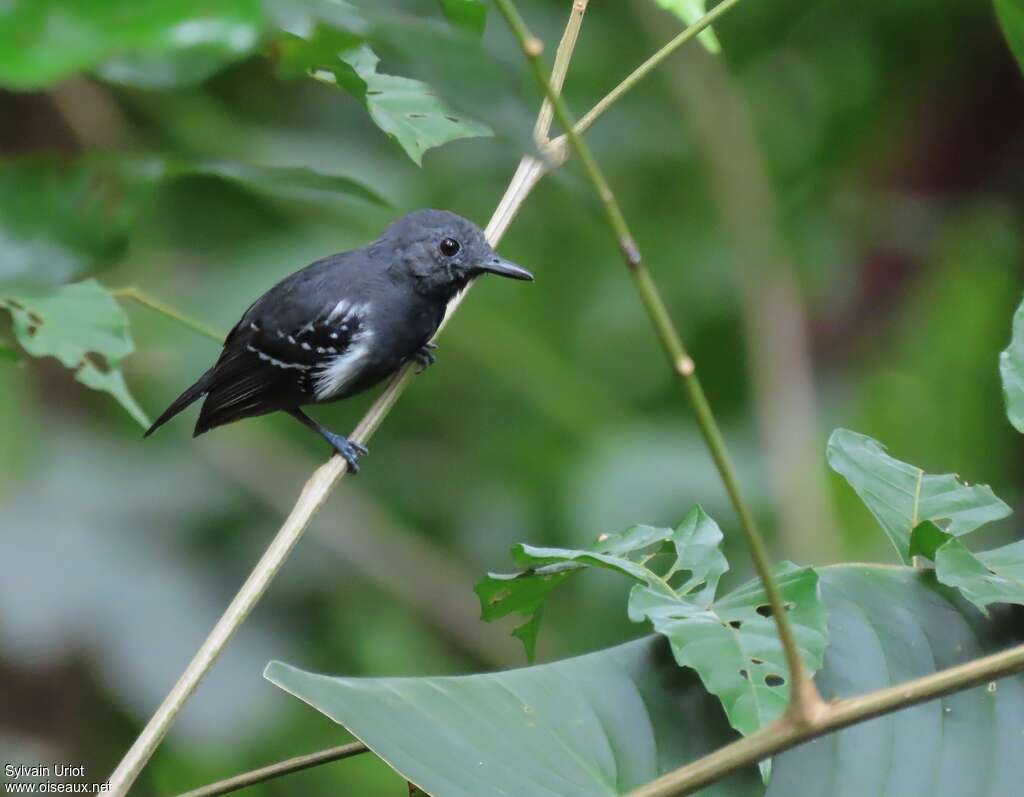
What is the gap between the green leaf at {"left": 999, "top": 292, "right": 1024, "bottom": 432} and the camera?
177cm

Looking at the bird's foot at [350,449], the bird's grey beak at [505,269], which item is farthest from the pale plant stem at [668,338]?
the bird's grey beak at [505,269]

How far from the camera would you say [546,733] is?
65.7 inches

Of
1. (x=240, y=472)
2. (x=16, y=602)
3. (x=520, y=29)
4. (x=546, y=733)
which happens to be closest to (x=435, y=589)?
(x=240, y=472)

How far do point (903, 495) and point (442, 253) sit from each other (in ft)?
5.61

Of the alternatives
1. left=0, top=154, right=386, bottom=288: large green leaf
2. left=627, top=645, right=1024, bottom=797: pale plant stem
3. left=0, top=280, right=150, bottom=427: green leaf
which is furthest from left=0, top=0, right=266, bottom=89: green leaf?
left=0, top=280, right=150, bottom=427: green leaf

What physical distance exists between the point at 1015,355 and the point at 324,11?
4.22 feet

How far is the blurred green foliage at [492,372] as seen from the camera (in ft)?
12.8

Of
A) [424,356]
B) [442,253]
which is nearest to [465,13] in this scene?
[442,253]

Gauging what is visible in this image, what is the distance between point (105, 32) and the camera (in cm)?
74

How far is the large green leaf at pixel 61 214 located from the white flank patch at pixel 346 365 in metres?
2.14

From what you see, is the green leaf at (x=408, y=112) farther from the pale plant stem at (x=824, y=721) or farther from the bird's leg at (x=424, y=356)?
the bird's leg at (x=424, y=356)

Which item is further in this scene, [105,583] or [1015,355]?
[105,583]

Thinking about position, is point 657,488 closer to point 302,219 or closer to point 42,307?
point 302,219

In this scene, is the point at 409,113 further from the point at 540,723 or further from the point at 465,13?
the point at 540,723
